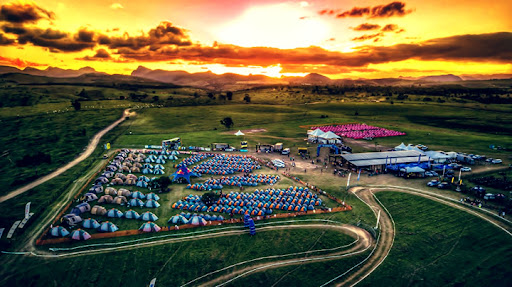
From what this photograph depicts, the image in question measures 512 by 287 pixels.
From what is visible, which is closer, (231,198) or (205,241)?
(205,241)

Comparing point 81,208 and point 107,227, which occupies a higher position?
point 81,208

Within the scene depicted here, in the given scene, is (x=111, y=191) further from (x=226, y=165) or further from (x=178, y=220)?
(x=226, y=165)

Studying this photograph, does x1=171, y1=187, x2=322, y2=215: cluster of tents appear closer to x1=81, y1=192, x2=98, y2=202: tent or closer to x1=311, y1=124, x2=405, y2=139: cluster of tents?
x1=81, y1=192, x2=98, y2=202: tent

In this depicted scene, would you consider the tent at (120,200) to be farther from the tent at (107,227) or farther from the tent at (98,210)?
the tent at (107,227)

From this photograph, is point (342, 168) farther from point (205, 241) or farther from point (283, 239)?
point (205, 241)

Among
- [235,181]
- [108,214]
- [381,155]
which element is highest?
[381,155]

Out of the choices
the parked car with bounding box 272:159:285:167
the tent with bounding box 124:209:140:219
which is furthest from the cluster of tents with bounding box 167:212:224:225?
the parked car with bounding box 272:159:285:167

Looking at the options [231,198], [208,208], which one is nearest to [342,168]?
[231,198]

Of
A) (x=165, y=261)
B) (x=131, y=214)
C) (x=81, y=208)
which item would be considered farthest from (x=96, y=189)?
(x=165, y=261)
